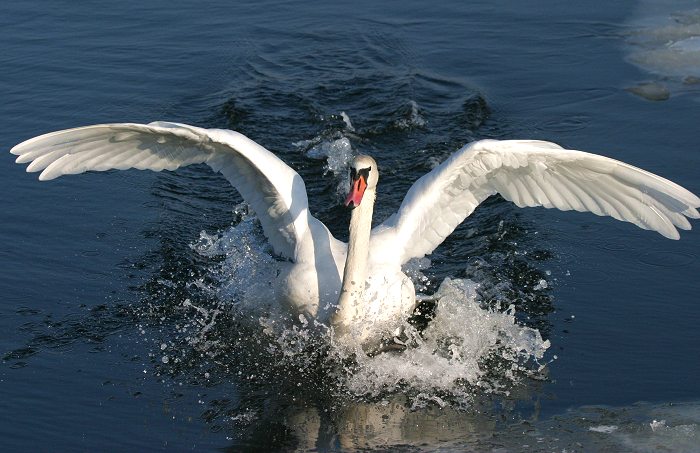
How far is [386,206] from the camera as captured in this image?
9.99m

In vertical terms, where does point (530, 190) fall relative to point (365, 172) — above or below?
below

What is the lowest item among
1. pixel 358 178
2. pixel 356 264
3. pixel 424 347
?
pixel 424 347

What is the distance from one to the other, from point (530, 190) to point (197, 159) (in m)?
2.37

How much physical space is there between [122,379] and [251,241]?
2235 millimetres

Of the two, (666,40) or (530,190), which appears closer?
(530,190)

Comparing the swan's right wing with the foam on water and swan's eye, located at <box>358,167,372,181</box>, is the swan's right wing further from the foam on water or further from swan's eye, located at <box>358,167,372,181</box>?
swan's eye, located at <box>358,167,372,181</box>

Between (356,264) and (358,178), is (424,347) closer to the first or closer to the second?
(356,264)

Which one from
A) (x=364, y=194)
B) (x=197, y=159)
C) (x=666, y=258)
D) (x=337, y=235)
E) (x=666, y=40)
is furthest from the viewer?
(x=666, y=40)

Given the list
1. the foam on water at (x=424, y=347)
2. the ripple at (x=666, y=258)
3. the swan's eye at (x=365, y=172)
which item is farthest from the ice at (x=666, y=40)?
the swan's eye at (x=365, y=172)

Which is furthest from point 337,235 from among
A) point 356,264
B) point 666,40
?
point 666,40

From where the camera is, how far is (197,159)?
25.1 ft

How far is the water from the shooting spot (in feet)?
22.1

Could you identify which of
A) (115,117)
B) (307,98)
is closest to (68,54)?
(115,117)

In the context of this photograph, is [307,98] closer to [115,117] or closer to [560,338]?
[115,117]
